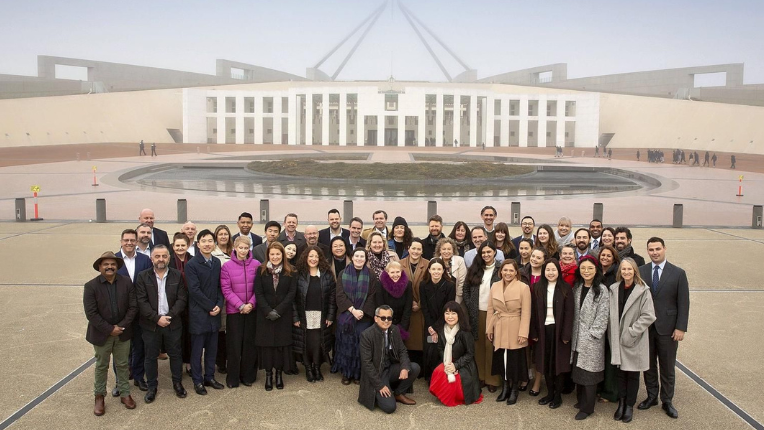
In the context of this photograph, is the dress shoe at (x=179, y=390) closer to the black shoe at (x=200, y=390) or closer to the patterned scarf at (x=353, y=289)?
the black shoe at (x=200, y=390)

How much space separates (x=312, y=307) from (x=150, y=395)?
1.62 meters

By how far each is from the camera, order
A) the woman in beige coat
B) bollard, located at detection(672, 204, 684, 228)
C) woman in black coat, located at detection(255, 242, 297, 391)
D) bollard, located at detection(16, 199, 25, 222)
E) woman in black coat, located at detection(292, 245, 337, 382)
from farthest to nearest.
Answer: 1. bollard, located at detection(16, 199, 25, 222)
2. bollard, located at detection(672, 204, 684, 228)
3. woman in black coat, located at detection(292, 245, 337, 382)
4. woman in black coat, located at detection(255, 242, 297, 391)
5. the woman in beige coat

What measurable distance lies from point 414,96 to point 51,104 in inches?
1316

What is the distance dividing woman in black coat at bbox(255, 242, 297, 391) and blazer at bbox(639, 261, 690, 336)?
3219 mm

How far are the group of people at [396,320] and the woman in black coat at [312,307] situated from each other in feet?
0.04

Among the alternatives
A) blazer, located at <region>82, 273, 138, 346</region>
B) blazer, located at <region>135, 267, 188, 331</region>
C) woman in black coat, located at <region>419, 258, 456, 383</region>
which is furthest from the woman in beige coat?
blazer, located at <region>82, 273, 138, 346</region>

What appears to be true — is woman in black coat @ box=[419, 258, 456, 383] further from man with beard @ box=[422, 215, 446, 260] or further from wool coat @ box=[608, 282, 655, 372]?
man with beard @ box=[422, 215, 446, 260]

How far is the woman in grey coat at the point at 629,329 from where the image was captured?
5625mm

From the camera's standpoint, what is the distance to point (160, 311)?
237 inches

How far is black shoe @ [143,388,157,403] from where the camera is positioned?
597 cm

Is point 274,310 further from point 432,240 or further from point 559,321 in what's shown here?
point 559,321

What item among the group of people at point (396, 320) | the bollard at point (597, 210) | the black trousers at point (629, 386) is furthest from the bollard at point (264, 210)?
the black trousers at point (629, 386)

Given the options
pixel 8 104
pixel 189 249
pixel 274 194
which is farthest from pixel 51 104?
pixel 189 249

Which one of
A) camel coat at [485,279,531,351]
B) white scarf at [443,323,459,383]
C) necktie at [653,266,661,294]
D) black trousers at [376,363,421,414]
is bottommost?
black trousers at [376,363,421,414]
